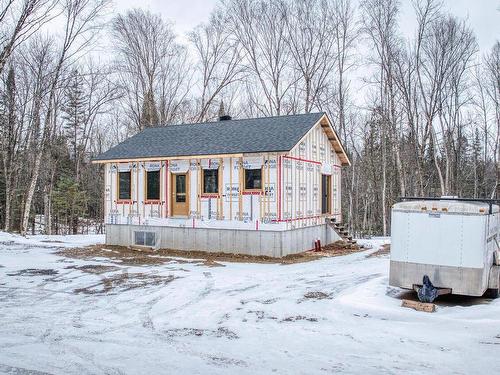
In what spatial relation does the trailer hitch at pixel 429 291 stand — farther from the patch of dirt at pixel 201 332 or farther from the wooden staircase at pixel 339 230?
the wooden staircase at pixel 339 230

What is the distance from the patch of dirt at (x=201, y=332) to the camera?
6759 millimetres

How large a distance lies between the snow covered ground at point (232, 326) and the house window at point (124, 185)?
6.47 m

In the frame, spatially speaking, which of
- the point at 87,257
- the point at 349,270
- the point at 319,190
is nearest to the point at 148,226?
the point at 87,257

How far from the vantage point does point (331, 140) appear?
1959 centimetres

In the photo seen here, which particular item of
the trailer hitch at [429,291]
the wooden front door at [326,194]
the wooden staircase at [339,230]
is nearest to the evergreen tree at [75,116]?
the wooden front door at [326,194]

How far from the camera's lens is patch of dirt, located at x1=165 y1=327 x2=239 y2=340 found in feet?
22.2

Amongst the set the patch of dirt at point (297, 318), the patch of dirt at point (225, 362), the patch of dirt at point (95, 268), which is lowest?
the patch of dirt at point (297, 318)

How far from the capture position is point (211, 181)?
1659 centimetres

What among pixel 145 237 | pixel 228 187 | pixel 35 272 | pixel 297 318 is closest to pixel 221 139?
pixel 228 187

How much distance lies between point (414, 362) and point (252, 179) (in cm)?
1082

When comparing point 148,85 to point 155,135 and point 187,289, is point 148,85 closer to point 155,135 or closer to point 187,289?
point 155,135

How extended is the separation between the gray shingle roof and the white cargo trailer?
6.87m

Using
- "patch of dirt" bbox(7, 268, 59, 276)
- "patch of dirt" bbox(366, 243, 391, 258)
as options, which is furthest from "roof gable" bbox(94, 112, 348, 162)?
"patch of dirt" bbox(7, 268, 59, 276)

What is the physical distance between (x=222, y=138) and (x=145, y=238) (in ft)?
16.5
